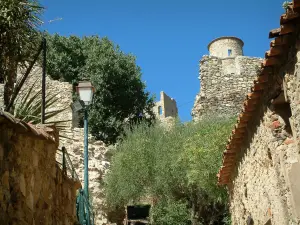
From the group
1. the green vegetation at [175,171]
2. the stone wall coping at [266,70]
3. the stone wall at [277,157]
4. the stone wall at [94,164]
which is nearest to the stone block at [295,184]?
the stone wall at [277,157]

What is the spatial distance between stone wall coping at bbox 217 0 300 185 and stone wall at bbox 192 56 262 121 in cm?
1641

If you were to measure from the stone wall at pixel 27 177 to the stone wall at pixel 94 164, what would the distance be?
11.3 m

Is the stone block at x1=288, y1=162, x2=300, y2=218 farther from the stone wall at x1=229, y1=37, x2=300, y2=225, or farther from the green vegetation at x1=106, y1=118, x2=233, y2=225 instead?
the green vegetation at x1=106, y1=118, x2=233, y2=225

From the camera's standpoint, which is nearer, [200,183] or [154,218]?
[200,183]

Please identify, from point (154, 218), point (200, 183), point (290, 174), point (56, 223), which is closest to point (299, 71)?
point (290, 174)

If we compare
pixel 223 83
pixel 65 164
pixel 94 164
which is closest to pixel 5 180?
pixel 65 164

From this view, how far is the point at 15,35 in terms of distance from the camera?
7.37m

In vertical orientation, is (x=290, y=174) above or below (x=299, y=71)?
below

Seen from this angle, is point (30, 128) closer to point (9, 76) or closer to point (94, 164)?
point (9, 76)

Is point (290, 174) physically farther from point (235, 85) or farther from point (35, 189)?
point (235, 85)

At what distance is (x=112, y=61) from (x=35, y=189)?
72.1 feet

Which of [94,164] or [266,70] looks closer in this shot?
[266,70]

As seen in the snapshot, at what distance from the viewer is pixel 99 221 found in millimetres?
17594

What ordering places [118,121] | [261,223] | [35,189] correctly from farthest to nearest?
[118,121]
[261,223]
[35,189]
